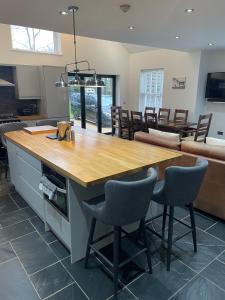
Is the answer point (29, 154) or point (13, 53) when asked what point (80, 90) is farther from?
point (29, 154)

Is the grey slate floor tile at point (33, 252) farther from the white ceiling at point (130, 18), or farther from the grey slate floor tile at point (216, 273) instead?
the white ceiling at point (130, 18)

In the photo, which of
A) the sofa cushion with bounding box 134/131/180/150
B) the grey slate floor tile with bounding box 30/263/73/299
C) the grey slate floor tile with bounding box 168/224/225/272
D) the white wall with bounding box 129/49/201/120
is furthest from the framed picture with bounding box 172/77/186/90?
the grey slate floor tile with bounding box 30/263/73/299

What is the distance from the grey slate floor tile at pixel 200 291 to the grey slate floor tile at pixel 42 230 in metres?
1.33

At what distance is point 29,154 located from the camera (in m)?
2.56

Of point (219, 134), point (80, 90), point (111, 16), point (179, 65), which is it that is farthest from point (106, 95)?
point (111, 16)

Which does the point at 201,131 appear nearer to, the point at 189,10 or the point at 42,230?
the point at 189,10

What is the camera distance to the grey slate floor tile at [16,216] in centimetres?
276

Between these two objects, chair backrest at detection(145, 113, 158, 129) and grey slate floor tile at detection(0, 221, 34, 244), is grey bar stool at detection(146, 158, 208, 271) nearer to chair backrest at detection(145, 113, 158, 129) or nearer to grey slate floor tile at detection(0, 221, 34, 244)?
grey slate floor tile at detection(0, 221, 34, 244)

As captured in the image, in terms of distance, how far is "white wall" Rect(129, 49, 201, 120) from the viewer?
6.28 meters

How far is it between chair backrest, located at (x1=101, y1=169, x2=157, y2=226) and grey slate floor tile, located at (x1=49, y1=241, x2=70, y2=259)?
0.83 m

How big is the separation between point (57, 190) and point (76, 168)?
1.13 ft

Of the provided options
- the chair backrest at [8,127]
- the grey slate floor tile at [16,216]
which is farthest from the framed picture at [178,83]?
the grey slate floor tile at [16,216]

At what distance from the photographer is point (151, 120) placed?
5938 millimetres

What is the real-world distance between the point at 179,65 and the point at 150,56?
1.14 meters
